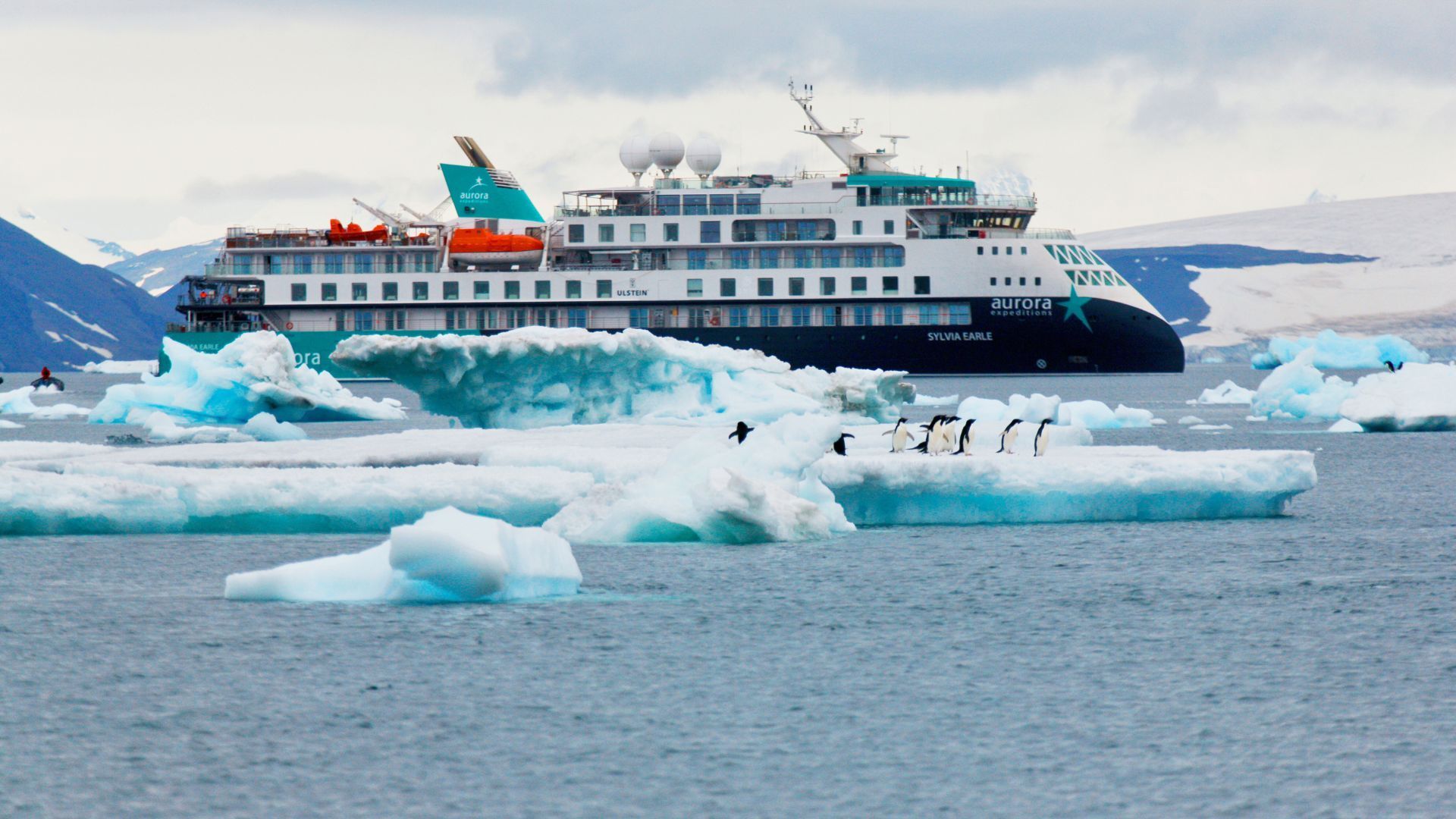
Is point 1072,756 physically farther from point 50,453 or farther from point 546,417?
point 546,417

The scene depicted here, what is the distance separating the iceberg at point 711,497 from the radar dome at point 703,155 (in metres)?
53.2

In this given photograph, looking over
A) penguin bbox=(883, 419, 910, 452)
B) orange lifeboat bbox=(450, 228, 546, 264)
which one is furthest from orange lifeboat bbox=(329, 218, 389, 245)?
penguin bbox=(883, 419, 910, 452)

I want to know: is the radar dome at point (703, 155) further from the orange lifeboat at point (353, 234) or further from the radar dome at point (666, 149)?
the orange lifeboat at point (353, 234)

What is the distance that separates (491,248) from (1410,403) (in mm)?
41559

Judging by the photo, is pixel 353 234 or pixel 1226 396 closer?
pixel 1226 396

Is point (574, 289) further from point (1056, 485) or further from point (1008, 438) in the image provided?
point (1056, 485)

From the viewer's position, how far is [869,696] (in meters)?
11.5

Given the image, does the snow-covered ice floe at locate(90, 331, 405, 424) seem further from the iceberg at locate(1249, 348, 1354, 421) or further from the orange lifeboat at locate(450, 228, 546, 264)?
the orange lifeboat at locate(450, 228, 546, 264)

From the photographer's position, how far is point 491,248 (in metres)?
69.7

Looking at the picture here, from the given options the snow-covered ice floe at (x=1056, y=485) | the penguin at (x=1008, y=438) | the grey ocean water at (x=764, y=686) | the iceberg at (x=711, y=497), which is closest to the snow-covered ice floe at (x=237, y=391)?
the grey ocean water at (x=764, y=686)

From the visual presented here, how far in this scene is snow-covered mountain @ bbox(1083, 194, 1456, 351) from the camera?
6102 inches

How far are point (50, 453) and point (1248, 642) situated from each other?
14.7 meters

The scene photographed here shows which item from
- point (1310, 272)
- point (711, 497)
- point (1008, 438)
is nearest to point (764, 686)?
point (711, 497)

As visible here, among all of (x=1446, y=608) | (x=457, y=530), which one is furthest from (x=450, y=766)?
(x=1446, y=608)
